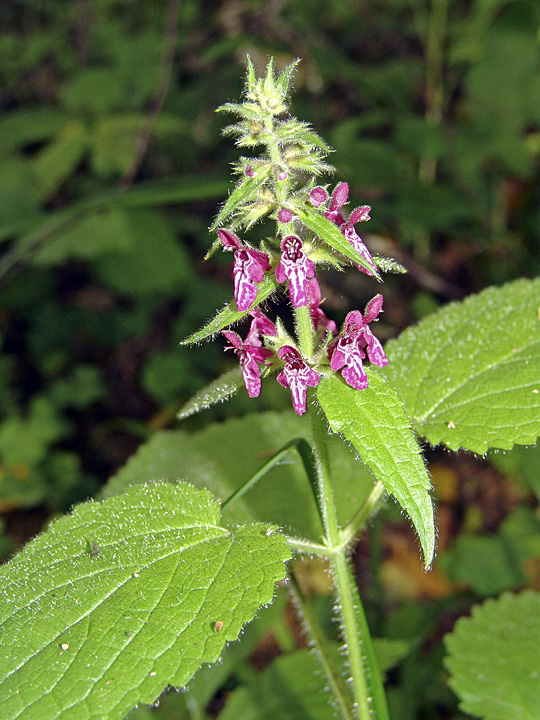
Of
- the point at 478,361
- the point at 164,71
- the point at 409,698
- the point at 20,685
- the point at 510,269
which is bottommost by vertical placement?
the point at 409,698

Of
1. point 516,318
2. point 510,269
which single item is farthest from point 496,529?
point 516,318

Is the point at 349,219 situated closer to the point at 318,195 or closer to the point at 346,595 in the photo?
the point at 318,195

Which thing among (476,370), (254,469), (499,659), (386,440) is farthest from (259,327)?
(499,659)

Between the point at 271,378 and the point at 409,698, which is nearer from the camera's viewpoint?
the point at 409,698

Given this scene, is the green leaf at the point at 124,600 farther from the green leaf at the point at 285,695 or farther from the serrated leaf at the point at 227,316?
the green leaf at the point at 285,695

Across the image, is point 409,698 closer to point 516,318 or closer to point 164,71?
point 516,318

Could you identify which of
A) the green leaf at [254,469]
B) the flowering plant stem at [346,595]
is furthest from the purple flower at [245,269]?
the green leaf at [254,469]
